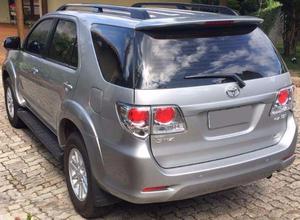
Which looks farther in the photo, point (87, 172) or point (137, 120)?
point (87, 172)

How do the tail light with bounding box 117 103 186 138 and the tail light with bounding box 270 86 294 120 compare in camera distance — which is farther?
the tail light with bounding box 270 86 294 120

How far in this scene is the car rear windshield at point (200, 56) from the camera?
315cm

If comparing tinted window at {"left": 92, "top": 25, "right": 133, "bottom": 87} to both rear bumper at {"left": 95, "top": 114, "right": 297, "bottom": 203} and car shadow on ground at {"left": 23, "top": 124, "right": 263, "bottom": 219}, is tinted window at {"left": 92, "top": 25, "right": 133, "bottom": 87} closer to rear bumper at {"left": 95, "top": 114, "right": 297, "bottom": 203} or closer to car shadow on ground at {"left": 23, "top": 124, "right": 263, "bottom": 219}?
rear bumper at {"left": 95, "top": 114, "right": 297, "bottom": 203}

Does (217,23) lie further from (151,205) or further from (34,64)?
(34,64)

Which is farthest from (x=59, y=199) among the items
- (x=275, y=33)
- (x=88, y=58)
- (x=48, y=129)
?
(x=275, y=33)

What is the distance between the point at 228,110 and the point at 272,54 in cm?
76

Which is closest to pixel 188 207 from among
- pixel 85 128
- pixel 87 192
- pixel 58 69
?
pixel 87 192

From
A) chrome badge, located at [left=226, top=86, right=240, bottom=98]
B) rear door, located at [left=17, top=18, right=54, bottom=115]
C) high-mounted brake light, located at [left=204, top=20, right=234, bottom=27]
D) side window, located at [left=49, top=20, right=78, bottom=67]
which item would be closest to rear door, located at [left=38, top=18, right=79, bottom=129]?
side window, located at [left=49, top=20, right=78, bottom=67]

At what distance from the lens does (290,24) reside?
12016 millimetres

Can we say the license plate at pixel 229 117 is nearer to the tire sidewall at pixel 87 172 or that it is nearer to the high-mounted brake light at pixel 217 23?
the high-mounted brake light at pixel 217 23

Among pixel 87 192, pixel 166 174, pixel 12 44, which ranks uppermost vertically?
pixel 12 44

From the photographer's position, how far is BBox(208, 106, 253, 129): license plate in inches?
129

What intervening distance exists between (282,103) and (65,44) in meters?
2.06

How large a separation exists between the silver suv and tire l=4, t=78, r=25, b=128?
88.7 inches
